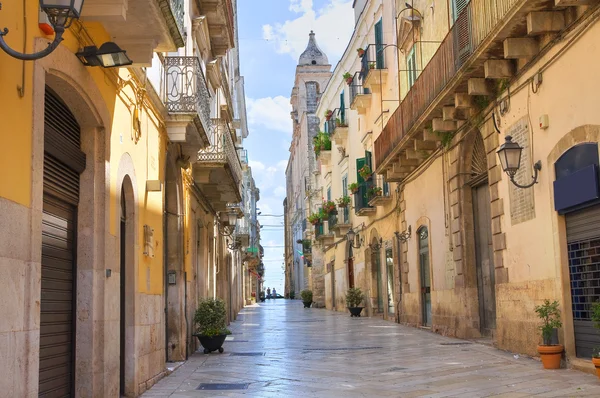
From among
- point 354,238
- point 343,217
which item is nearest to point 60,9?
point 354,238

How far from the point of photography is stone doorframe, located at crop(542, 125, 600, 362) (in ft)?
32.5

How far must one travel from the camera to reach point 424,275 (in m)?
20.4

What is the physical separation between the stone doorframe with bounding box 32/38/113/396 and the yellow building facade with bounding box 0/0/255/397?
0.04 feet

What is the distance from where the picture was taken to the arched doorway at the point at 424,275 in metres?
20.0

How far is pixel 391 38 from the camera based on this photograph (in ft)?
80.8

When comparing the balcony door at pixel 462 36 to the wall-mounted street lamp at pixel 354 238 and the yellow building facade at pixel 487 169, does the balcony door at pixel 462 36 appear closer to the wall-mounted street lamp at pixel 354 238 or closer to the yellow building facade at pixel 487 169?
the yellow building facade at pixel 487 169

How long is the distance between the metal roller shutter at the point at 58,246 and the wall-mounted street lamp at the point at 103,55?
0.47 metres

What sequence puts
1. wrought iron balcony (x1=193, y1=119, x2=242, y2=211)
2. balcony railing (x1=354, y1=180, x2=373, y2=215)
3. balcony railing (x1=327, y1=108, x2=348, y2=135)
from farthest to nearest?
balcony railing (x1=327, y1=108, x2=348, y2=135) → balcony railing (x1=354, y1=180, x2=373, y2=215) → wrought iron balcony (x1=193, y1=119, x2=242, y2=211)

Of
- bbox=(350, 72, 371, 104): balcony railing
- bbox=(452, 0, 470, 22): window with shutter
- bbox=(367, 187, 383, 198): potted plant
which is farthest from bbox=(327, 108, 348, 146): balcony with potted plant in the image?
bbox=(452, 0, 470, 22): window with shutter

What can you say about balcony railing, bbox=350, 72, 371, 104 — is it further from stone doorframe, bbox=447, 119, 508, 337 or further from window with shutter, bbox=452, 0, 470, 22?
stone doorframe, bbox=447, 119, 508, 337

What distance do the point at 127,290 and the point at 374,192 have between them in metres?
17.3

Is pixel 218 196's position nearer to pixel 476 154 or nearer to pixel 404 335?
pixel 404 335

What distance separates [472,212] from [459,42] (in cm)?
430

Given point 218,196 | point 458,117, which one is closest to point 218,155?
point 218,196
